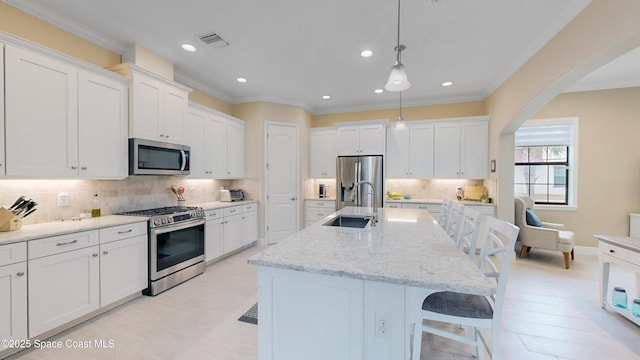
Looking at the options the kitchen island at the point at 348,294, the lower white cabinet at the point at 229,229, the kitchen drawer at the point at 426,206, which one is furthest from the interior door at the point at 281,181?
the kitchen island at the point at 348,294

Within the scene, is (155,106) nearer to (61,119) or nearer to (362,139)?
(61,119)

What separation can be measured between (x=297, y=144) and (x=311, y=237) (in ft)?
11.7

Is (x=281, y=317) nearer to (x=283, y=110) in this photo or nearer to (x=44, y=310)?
(x=44, y=310)

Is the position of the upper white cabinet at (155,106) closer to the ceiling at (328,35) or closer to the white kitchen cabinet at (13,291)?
the ceiling at (328,35)

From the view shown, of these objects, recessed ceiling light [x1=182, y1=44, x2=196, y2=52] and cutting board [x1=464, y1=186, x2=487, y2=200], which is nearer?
recessed ceiling light [x1=182, y1=44, x2=196, y2=52]

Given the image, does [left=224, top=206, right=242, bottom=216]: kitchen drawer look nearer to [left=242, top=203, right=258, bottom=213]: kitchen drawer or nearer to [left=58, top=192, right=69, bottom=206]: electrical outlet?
[left=242, top=203, right=258, bottom=213]: kitchen drawer

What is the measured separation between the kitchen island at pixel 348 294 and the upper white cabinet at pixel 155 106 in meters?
2.54

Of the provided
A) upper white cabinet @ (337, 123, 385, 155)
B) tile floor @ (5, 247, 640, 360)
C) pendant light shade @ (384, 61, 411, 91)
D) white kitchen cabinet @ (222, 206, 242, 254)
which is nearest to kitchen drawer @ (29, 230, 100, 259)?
tile floor @ (5, 247, 640, 360)

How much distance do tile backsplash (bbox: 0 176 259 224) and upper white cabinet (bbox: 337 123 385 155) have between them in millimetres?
2734

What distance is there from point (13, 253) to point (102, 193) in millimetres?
1143

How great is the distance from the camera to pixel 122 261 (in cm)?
249

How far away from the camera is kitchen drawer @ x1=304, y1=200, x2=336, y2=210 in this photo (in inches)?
201

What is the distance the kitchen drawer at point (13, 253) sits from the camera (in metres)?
1.73

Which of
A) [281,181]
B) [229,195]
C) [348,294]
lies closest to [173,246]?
[229,195]
